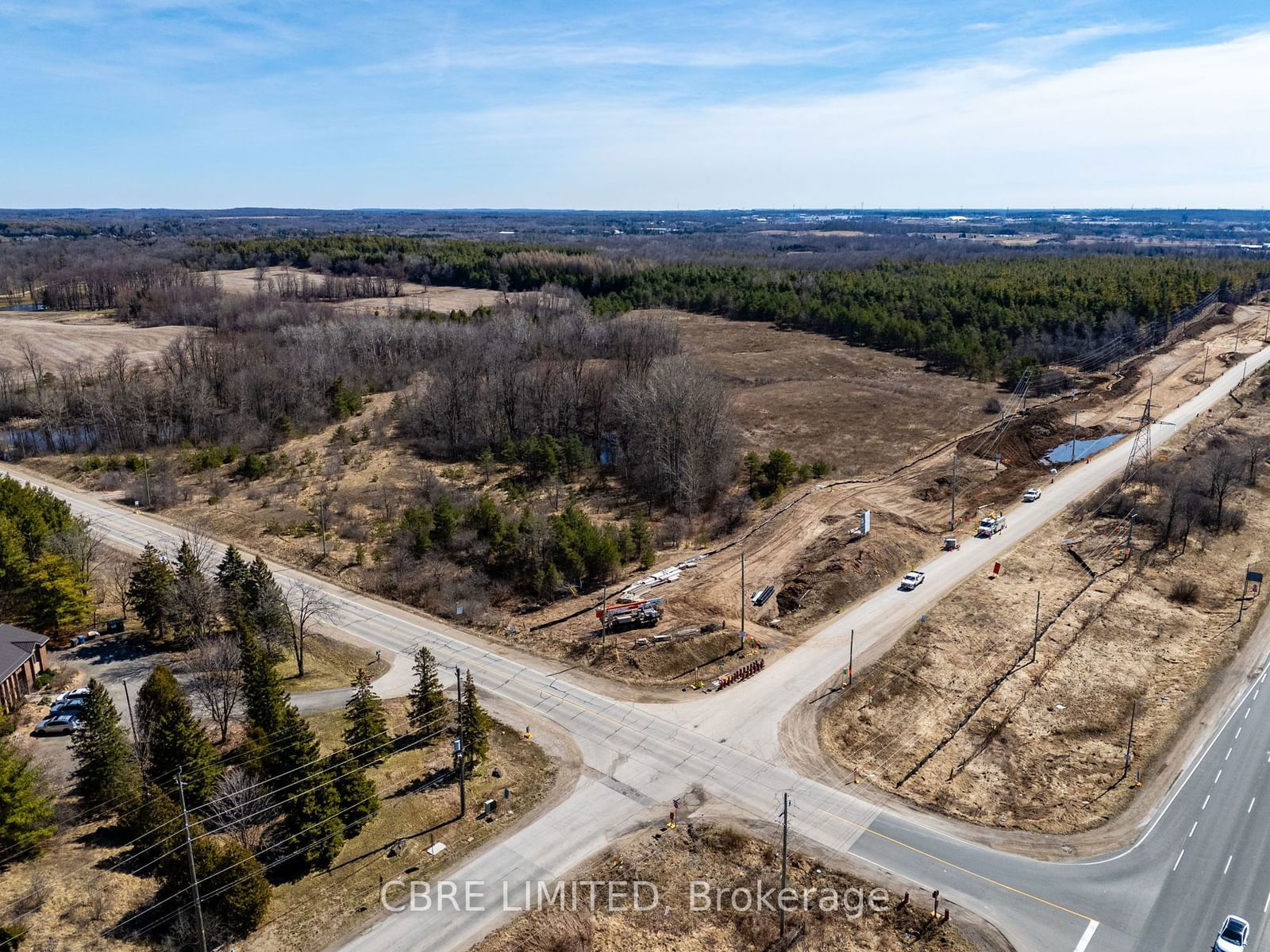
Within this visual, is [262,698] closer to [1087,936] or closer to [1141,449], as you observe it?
[1087,936]

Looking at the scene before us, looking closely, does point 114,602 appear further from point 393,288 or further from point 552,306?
point 393,288

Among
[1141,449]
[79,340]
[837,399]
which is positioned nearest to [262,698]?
[1141,449]

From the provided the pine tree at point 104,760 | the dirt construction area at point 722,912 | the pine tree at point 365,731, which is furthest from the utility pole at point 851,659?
the pine tree at point 104,760

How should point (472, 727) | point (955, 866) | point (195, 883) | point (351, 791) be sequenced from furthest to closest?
point (472, 727) < point (351, 791) < point (955, 866) < point (195, 883)

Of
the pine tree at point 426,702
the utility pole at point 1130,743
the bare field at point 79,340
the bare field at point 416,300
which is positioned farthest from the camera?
the bare field at point 416,300

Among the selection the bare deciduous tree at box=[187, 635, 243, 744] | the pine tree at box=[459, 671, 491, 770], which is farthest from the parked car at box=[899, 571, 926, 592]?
the bare deciduous tree at box=[187, 635, 243, 744]

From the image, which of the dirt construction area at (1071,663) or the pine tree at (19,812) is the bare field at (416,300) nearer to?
the dirt construction area at (1071,663)
